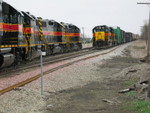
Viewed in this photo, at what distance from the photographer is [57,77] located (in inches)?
543

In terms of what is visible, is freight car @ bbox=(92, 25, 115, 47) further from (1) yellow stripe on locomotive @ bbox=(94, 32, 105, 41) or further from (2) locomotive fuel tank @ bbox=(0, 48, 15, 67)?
(2) locomotive fuel tank @ bbox=(0, 48, 15, 67)

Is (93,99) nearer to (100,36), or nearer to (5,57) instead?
(5,57)

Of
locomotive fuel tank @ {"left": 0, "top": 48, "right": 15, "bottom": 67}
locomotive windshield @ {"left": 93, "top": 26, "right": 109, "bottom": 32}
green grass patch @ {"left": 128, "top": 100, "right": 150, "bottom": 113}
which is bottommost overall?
green grass patch @ {"left": 128, "top": 100, "right": 150, "bottom": 113}

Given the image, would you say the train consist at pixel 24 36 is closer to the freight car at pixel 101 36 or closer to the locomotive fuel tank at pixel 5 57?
the locomotive fuel tank at pixel 5 57

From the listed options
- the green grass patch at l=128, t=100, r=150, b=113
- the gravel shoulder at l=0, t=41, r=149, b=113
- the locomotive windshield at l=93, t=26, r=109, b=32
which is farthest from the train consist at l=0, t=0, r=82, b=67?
the locomotive windshield at l=93, t=26, r=109, b=32

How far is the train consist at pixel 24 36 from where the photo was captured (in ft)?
47.5

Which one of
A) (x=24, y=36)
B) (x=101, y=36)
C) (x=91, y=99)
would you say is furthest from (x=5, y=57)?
(x=101, y=36)

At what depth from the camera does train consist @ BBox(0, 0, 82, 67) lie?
47.5 ft

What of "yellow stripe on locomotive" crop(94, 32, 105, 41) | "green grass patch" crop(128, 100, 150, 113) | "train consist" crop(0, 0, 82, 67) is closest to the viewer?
"green grass patch" crop(128, 100, 150, 113)

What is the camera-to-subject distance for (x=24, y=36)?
17.9m

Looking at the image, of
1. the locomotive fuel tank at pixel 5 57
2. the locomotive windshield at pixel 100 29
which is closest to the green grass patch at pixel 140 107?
the locomotive fuel tank at pixel 5 57

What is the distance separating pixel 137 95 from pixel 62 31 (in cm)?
2452

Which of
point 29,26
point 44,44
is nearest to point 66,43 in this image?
point 44,44

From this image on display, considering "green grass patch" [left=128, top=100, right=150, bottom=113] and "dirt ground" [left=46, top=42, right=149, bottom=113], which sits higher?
"green grass patch" [left=128, top=100, right=150, bottom=113]
